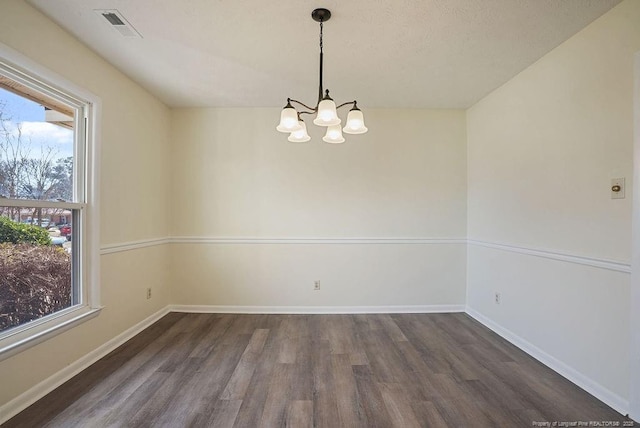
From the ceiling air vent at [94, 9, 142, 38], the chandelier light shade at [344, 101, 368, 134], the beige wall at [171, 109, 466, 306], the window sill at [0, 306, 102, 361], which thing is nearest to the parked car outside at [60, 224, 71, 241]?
the window sill at [0, 306, 102, 361]

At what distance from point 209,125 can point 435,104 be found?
2760mm

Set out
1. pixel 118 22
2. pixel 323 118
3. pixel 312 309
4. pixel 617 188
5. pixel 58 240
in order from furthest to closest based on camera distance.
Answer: pixel 312 309 < pixel 58 240 < pixel 118 22 < pixel 617 188 < pixel 323 118

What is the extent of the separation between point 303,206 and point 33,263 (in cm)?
242

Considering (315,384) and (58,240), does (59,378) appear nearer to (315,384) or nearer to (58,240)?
(58,240)

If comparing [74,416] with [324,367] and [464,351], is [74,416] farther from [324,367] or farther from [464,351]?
[464,351]

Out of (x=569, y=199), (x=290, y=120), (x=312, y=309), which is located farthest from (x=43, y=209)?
(x=569, y=199)

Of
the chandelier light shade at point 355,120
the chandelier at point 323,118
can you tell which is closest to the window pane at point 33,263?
the chandelier at point 323,118

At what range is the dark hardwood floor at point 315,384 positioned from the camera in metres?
1.75

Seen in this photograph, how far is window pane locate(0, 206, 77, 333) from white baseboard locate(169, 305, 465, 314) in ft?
4.89

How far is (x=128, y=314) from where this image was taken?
284cm

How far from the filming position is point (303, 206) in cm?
361

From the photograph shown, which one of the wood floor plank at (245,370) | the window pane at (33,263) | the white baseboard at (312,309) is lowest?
the wood floor plank at (245,370)

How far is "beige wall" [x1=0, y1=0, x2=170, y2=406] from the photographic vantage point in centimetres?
184

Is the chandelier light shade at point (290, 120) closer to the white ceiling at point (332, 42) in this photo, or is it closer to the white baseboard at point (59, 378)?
the white ceiling at point (332, 42)
